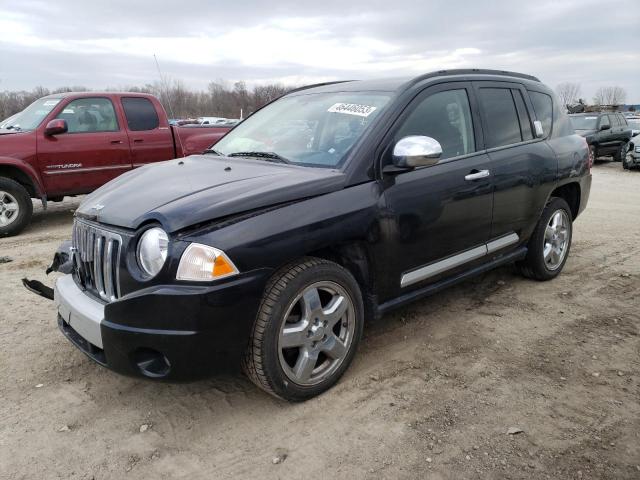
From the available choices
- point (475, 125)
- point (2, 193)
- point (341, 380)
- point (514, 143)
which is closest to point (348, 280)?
point (341, 380)

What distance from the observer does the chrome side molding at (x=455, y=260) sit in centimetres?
338

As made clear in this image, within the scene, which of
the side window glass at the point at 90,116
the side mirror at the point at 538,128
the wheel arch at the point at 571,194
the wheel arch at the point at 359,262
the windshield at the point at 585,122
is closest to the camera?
the wheel arch at the point at 359,262

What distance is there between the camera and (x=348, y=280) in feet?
9.68

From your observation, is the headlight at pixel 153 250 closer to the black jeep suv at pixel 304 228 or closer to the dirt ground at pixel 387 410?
the black jeep suv at pixel 304 228

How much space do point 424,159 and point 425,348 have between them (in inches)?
52.4

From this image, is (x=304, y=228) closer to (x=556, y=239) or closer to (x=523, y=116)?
(x=523, y=116)

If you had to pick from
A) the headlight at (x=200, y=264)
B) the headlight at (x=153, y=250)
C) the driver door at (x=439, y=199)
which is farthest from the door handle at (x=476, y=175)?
the headlight at (x=153, y=250)

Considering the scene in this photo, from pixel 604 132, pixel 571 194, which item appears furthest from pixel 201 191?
pixel 604 132

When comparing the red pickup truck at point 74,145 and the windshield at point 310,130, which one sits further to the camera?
the red pickup truck at point 74,145

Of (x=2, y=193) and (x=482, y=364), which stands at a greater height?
(x=2, y=193)

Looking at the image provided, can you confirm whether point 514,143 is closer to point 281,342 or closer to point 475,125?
point 475,125

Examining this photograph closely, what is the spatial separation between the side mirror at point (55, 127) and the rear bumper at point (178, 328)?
5.42 meters

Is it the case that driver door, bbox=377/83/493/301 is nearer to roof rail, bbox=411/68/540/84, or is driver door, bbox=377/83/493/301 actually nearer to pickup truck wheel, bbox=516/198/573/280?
roof rail, bbox=411/68/540/84

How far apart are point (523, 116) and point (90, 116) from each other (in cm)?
615
